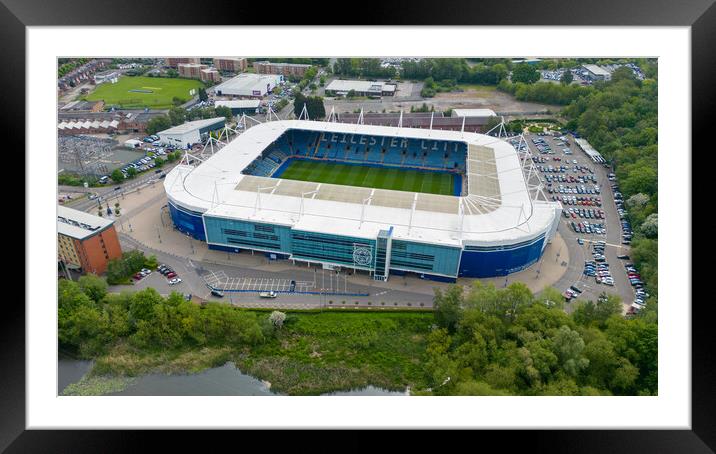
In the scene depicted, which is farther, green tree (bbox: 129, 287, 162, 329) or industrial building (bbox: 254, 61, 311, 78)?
industrial building (bbox: 254, 61, 311, 78)

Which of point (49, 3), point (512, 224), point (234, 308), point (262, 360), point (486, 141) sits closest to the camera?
point (49, 3)

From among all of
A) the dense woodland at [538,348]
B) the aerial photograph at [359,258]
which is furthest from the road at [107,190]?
the dense woodland at [538,348]

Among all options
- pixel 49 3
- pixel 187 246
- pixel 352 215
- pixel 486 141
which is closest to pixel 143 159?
pixel 187 246

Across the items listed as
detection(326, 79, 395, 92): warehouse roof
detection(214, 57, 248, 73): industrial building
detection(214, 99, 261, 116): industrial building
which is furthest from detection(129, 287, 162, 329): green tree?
detection(214, 57, 248, 73): industrial building

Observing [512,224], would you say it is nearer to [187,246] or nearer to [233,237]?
[233,237]

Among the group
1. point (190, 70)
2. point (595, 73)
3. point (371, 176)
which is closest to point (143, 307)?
point (371, 176)

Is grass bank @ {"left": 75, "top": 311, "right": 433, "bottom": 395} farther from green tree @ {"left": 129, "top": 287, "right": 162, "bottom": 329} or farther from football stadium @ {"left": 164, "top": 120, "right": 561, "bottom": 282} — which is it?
football stadium @ {"left": 164, "top": 120, "right": 561, "bottom": 282}

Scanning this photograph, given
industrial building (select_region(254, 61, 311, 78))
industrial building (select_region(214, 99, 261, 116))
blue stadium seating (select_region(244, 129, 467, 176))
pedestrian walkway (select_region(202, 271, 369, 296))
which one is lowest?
pedestrian walkway (select_region(202, 271, 369, 296))
